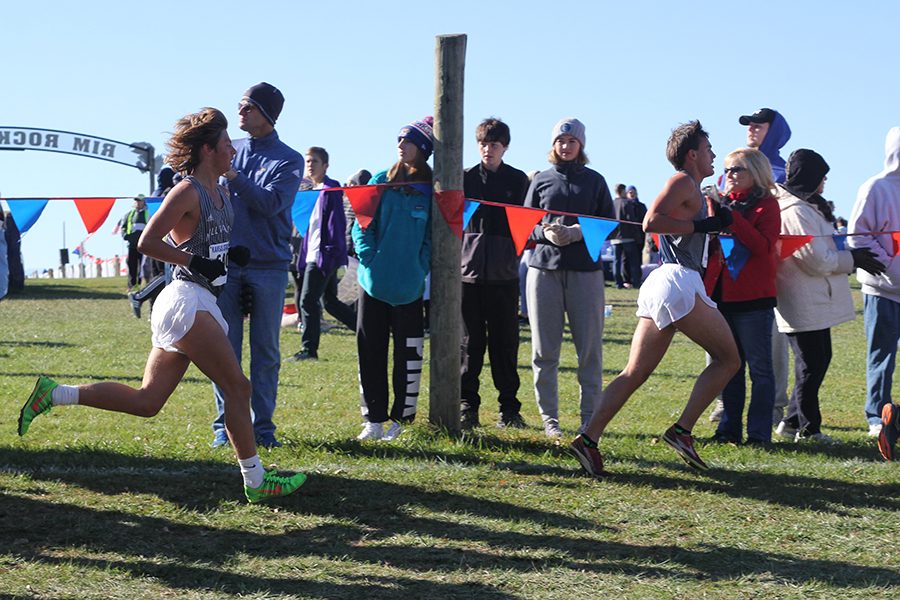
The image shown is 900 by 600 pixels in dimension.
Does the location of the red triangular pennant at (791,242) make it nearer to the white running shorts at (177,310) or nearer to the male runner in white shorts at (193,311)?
the male runner in white shorts at (193,311)

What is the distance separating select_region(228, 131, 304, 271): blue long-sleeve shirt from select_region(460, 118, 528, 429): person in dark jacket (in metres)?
1.71

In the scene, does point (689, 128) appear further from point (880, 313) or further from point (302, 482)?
point (302, 482)

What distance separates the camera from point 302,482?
21.4 feet

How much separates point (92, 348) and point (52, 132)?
32.6 metres

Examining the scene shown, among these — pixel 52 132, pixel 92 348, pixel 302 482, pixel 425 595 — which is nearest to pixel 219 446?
pixel 302 482

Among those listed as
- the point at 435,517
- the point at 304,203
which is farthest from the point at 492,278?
the point at 435,517

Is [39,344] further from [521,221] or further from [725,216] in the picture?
[725,216]

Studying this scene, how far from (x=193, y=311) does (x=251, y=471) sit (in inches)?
34.0

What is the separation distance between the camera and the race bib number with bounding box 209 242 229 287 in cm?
627

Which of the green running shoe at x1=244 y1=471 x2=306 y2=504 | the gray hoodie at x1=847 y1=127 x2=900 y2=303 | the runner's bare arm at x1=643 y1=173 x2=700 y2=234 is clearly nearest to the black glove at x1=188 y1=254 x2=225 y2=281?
the green running shoe at x1=244 y1=471 x2=306 y2=504

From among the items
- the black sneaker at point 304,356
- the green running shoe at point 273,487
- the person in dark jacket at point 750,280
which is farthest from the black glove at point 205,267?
the black sneaker at point 304,356

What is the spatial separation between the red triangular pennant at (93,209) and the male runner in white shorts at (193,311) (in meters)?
2.65

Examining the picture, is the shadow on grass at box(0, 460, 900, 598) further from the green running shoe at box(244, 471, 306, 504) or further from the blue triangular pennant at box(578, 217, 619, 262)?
the blue triangular pennant at box(578, 217, 619, 262)

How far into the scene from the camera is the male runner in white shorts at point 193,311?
609 centimetres
